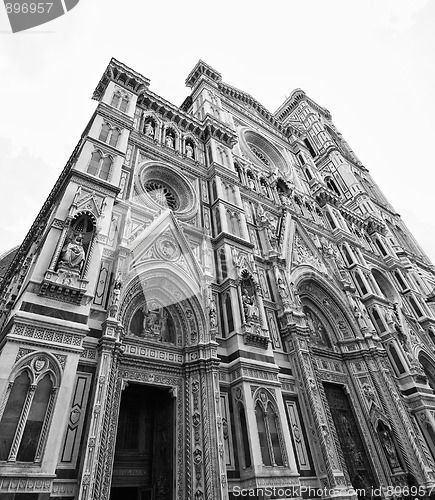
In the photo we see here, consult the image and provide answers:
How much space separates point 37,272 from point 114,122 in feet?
26.9

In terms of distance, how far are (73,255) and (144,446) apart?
18.2 feet

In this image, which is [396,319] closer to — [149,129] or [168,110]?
[149,129]

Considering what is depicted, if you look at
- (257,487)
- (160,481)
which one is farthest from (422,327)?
(160,481)

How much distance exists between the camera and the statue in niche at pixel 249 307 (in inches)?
455

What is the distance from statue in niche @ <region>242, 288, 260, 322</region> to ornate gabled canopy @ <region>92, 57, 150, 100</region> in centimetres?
1157

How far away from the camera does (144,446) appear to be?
8.98m

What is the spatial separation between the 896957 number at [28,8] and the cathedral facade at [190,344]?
4.72m

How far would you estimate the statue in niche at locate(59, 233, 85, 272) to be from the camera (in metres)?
8.34

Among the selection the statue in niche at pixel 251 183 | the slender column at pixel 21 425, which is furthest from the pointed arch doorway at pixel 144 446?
the statue in niche at pixel 251 183

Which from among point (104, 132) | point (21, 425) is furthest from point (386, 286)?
point (21, 425)

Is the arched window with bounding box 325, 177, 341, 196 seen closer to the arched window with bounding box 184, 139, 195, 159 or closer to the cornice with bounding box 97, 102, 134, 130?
the arched window with bounding box 184, 139, 195, 159

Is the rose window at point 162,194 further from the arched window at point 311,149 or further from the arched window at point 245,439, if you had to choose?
the arched window at point 311,149

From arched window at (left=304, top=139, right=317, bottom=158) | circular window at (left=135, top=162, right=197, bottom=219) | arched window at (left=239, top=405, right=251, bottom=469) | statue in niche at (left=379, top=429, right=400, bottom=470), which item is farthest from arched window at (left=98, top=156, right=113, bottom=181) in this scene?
arched window at (left=304, top=139, right=317, bottom=158)

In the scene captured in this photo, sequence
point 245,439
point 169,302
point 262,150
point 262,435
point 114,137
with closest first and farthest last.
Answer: point 245,439
point 262,435
point 169,302
point 114,137
point 262,150
